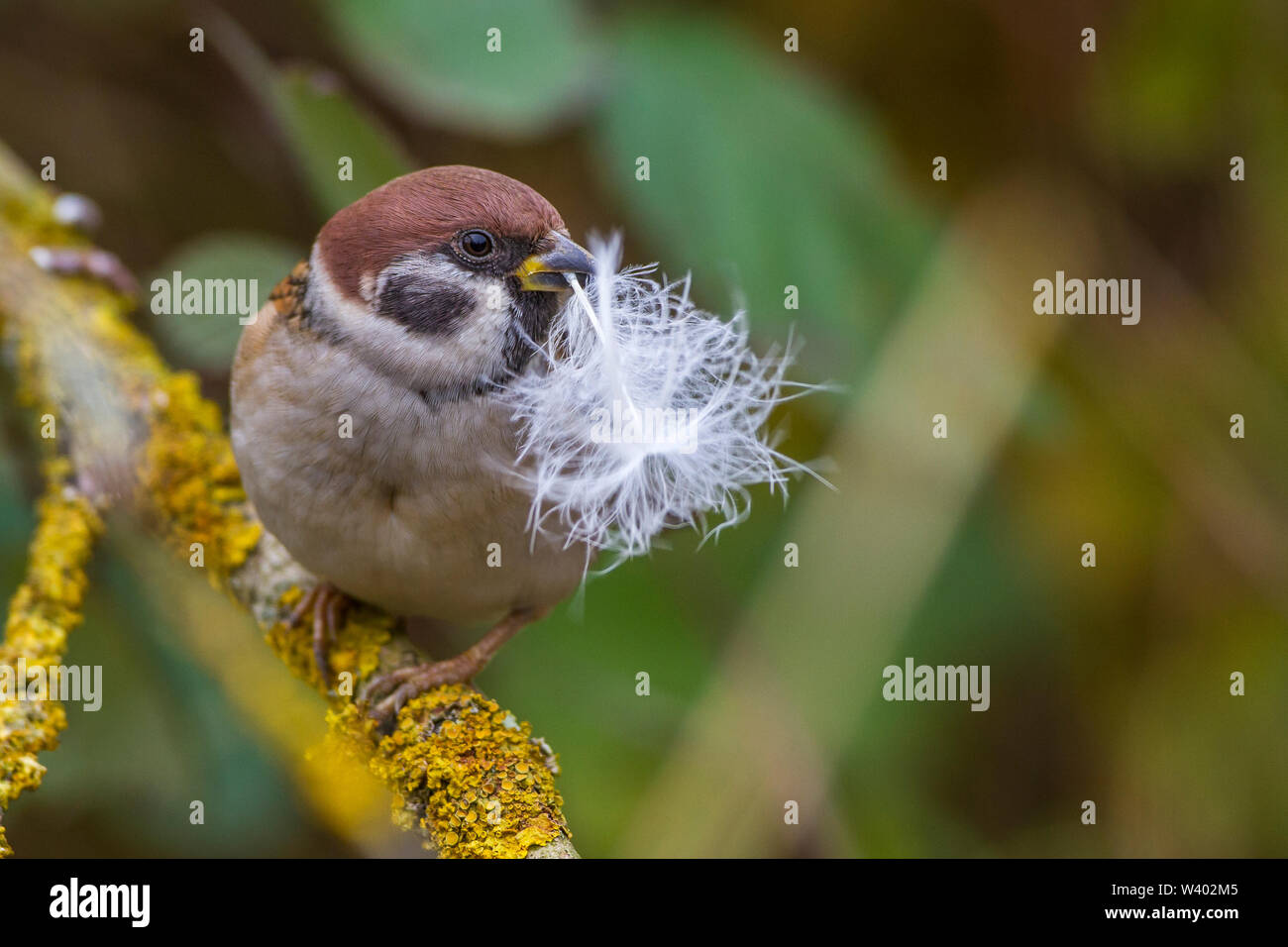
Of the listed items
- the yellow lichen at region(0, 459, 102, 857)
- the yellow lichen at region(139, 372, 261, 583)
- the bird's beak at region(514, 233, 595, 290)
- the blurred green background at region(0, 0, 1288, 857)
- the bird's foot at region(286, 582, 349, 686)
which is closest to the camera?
the yellow lichen at region(0, 459, 102, 857)

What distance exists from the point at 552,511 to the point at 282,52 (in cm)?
225

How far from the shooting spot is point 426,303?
7.58ft

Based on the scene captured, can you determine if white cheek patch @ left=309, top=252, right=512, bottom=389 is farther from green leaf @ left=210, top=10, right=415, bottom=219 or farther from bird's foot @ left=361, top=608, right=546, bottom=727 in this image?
bird's foot @ left=361, top=608, right=546, bottom=727

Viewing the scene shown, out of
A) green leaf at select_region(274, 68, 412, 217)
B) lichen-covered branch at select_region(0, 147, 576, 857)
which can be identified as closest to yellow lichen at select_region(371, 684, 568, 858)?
lichen-covered branch at select_region(0, 147, 576, 857)

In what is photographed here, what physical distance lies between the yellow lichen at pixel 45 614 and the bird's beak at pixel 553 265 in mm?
1073

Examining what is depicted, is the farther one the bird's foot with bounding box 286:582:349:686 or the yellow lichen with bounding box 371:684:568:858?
the bird's foot with bounding box 286:582:349:686

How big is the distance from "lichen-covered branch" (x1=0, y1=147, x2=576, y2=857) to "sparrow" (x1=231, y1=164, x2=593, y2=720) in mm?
165

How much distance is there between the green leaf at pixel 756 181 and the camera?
3.08 meters

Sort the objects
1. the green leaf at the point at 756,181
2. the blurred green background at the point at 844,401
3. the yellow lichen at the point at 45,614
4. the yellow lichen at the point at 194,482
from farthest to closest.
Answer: the green leaf at the point at 756,181 < the blurred green background at the point at 844,401 < the yellow lichen at the point at 194,482 < the yellow lichen at the point at 45,614

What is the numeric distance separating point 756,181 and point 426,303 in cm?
121

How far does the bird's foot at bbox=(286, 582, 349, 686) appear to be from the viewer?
100 inches

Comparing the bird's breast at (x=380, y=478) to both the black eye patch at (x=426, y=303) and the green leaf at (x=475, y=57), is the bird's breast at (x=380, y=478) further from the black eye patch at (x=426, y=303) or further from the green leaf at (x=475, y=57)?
the green leaf at (x=475, y=57)

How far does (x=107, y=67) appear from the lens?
3.88m

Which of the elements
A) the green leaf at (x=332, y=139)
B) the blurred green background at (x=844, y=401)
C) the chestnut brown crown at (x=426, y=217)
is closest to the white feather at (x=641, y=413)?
the chestnut brown crown at (x=426, y=217)
